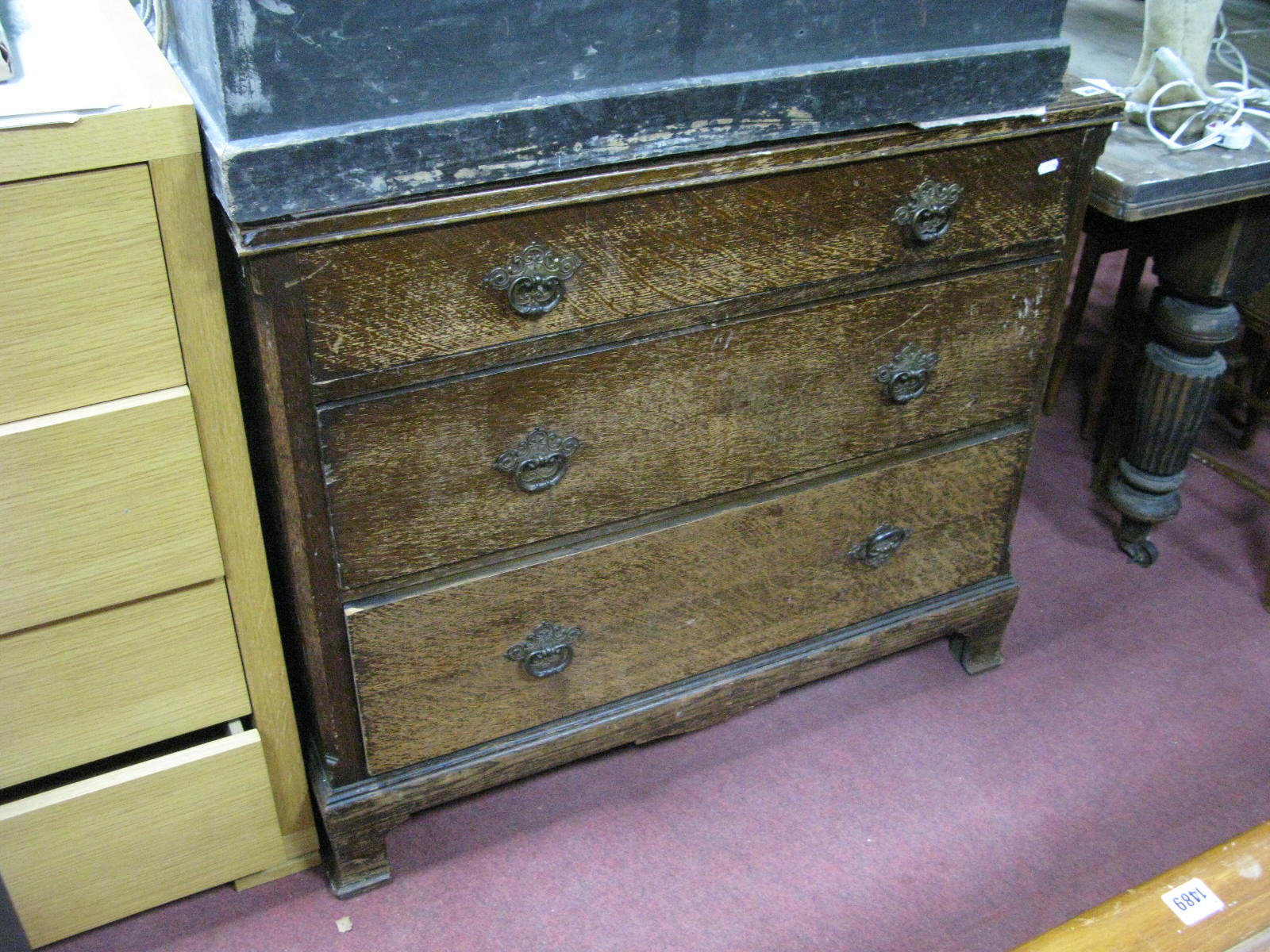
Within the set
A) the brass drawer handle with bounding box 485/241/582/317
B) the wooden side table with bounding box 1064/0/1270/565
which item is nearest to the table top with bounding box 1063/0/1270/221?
the wooden side table with bounding box 1064/0/1270/565

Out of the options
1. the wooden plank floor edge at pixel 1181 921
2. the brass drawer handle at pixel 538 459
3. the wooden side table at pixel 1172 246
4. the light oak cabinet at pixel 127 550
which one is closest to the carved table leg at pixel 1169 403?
the wooden side table at pixel 1172 246

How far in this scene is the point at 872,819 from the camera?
170 centimetres

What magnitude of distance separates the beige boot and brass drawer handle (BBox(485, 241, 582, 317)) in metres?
0.98

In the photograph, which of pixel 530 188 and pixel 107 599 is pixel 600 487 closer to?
pixel 530 188

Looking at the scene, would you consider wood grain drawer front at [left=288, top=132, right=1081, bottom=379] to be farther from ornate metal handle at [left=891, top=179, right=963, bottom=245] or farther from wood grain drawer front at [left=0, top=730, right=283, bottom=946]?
wood grain drawer front at [left=0, top=730, right=283, bottom=946]

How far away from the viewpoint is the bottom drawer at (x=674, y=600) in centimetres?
144

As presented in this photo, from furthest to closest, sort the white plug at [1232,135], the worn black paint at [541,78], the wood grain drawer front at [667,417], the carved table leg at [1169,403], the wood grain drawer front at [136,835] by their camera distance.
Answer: the carved table leg at [1169,403] → the white plug at [1232,135] → the wood grain drawer front at [136,835] → the wood grain drawer front at [667,417] → the worn black paint at [541,78]

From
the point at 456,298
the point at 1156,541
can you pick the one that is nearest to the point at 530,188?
the point at 456,298

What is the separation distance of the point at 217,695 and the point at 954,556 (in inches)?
41.8

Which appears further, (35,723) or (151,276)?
(35,723)

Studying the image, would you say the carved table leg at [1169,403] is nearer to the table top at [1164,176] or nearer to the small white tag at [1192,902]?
the table top at [1164,176]

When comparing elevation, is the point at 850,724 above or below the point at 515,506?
below

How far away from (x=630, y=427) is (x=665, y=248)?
0.22 metres

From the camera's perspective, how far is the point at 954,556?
1796mm
